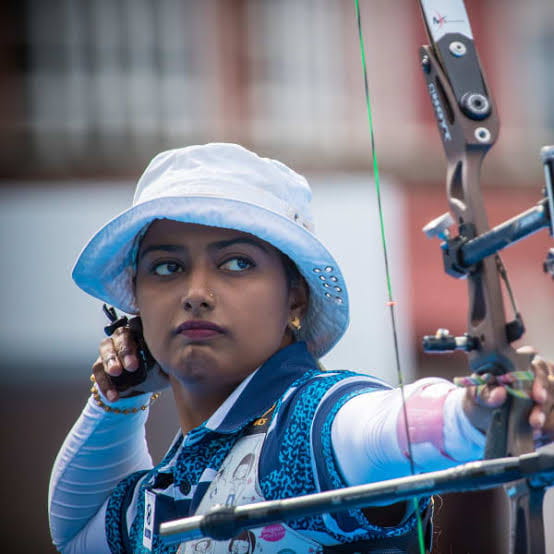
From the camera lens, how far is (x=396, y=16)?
171cm

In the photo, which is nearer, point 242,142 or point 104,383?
point 104,383

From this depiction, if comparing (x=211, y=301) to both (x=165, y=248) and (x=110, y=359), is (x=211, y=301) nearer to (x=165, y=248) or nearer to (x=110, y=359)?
(x=165, y=248)

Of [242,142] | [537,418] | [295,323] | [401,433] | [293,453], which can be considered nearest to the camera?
[537,418]

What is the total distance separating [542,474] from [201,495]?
1.56 ft

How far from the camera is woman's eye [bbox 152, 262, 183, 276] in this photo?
1.23 m

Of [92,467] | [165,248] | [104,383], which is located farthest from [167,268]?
[92,467]

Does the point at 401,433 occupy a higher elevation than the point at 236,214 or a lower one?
lower

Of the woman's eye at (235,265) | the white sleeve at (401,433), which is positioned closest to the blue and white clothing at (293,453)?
the white sleeve at (401,433)

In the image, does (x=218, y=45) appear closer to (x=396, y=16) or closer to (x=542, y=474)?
(x=396, y=16)

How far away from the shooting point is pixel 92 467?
146cm

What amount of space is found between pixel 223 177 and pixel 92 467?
1.63 ft

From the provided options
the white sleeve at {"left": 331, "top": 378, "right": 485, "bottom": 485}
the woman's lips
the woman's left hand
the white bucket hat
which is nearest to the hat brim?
the white bucket hat

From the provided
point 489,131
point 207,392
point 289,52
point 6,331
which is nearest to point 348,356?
point 207,392

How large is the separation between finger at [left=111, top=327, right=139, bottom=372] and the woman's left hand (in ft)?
2.09
